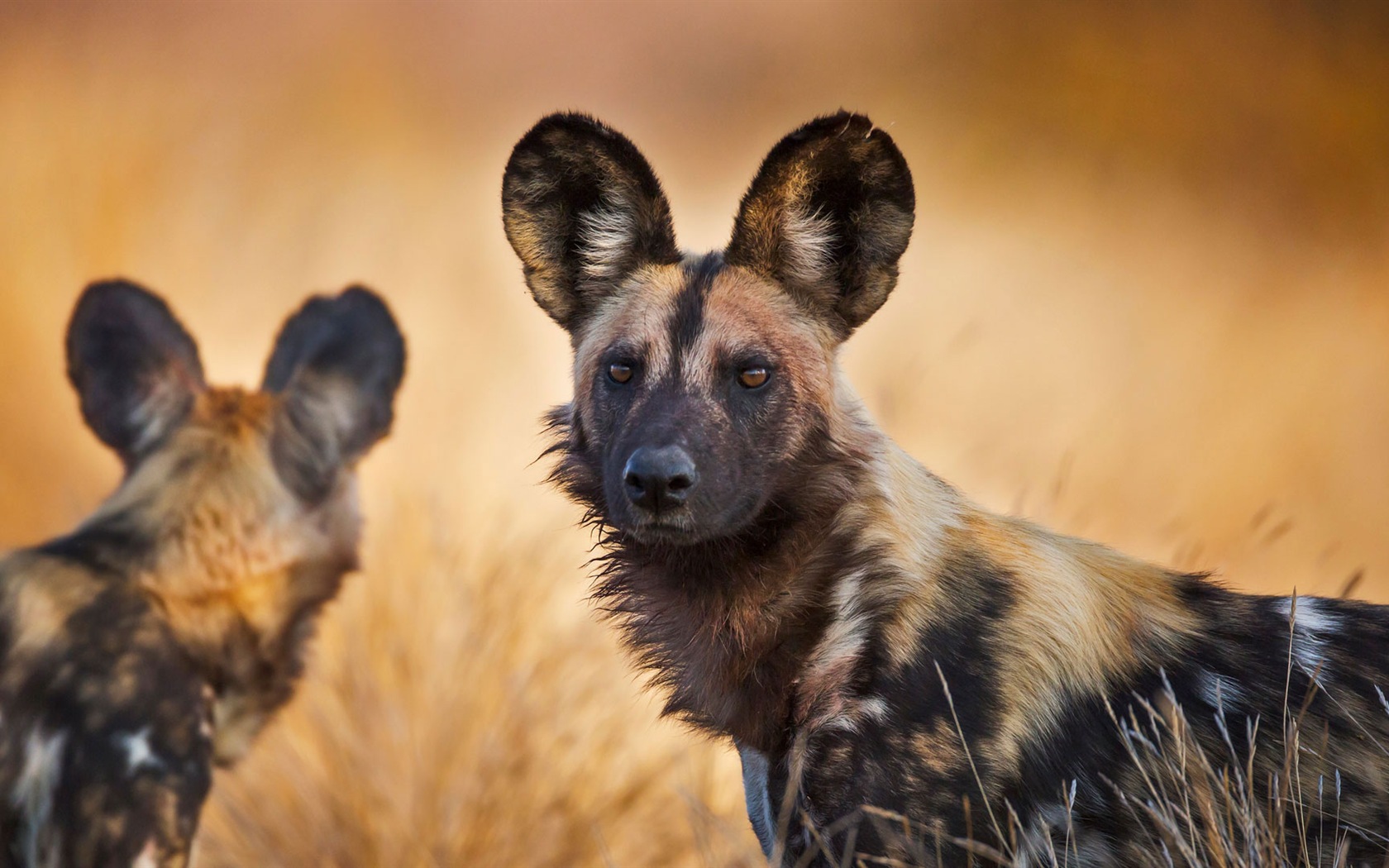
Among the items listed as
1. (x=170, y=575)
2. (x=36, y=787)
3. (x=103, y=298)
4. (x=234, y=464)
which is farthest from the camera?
(x=103, y=298)

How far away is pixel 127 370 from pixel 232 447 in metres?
0.31

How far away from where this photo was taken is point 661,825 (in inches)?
138

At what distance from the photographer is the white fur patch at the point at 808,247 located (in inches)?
82.8

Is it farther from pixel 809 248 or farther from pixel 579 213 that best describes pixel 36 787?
pixel 809 248

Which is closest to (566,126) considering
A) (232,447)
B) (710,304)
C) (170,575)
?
(710,304)

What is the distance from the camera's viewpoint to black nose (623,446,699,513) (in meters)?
1.86

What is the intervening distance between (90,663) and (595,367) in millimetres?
1069

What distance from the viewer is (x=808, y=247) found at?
212 centimetres

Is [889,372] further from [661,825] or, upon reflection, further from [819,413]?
[819,413]

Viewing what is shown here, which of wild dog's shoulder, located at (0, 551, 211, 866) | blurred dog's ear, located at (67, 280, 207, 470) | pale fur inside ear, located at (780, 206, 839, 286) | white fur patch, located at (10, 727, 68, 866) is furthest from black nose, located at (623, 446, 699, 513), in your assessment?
blurred dog's ear, located at (67, 280, 207, 470)

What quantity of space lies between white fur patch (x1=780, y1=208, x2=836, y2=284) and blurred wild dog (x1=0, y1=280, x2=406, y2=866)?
117 centimetres

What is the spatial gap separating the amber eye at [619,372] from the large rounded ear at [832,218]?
26 centimetres

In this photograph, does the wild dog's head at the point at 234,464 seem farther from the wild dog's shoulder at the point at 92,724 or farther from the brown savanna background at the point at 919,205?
the brown savanna background at the point at 919,205

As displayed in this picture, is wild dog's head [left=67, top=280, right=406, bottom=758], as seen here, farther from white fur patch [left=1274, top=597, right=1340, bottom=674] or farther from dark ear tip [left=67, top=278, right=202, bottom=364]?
white fur patch [left=1274, top=597, right=1340, bottom=674]
